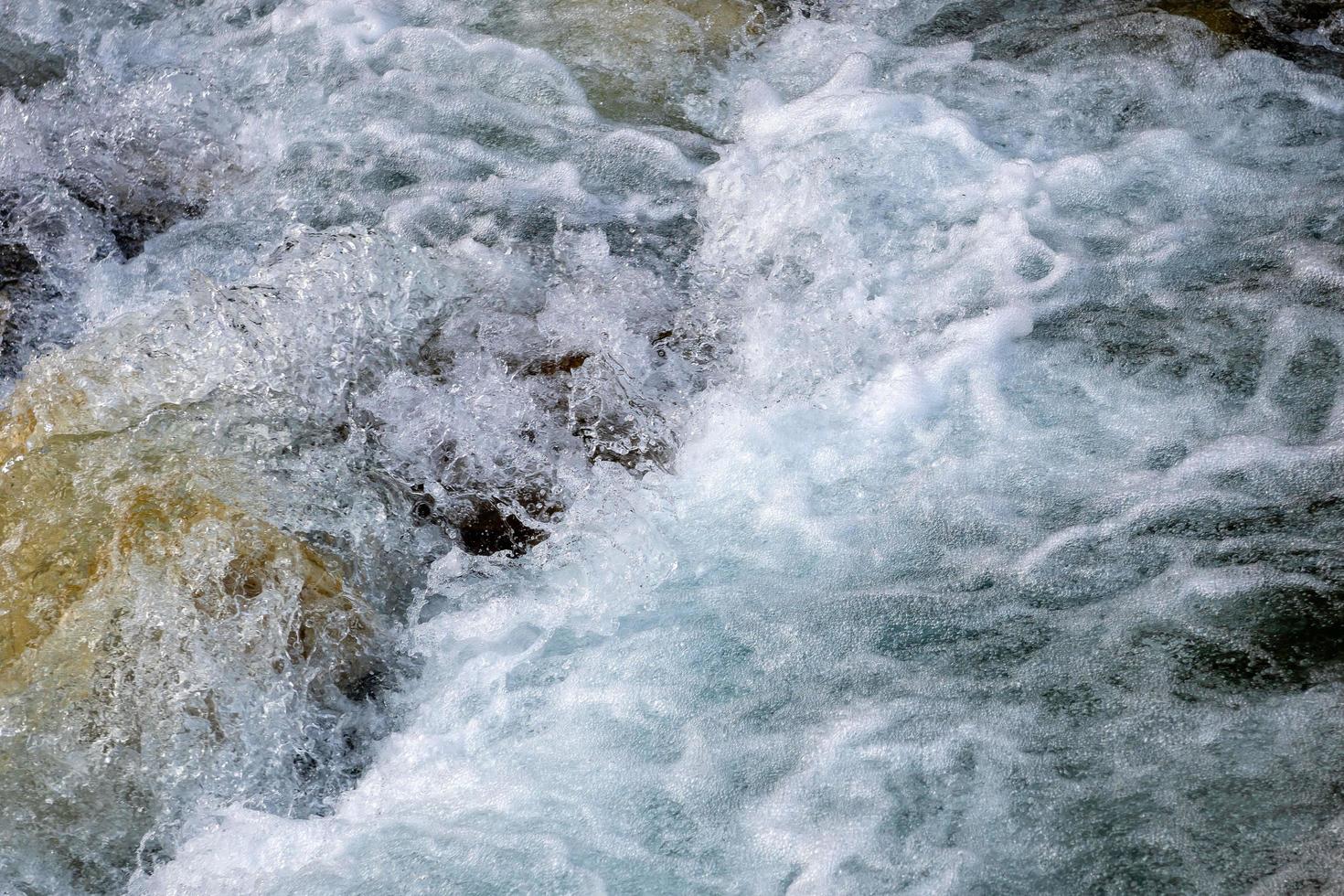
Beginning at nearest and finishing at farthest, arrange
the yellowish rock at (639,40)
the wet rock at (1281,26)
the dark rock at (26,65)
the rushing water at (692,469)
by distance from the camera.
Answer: the rushing water at (692,469), the wet rock at (1281,26), the yellowish rock at (639,40), the dark rock at (26,65)

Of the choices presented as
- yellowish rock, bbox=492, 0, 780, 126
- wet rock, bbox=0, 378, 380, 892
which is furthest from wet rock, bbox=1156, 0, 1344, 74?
wet rock, bbox=0, 378, 380, 892

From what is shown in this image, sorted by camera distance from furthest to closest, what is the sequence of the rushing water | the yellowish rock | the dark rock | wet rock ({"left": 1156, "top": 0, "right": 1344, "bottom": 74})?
1. the dark rock
2. the yellowish rock
3. wet rock ({"left": 1156, "top": 0, "right": 1344, "bottom": 74})
4. the rushing water

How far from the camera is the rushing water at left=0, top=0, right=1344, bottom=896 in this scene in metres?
2.31

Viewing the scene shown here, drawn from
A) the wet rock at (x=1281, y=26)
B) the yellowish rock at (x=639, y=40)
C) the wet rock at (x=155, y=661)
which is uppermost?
the yellowish rock at (x=639, y=40)

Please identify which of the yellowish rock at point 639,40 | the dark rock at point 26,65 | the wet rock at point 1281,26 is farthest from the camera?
the dark rock at point 26,65

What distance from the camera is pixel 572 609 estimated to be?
108 inches

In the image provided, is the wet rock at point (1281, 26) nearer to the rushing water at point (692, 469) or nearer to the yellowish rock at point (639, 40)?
the rushing water at point (692, 469)

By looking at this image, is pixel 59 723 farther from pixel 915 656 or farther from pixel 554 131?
pixel 554 131

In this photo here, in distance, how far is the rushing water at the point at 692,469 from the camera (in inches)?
91.0

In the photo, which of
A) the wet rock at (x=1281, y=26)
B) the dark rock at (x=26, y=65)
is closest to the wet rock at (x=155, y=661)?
the dark rock at (x=26, y=65)

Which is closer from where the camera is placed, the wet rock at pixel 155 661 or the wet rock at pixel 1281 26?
the wet rock at pixel 155 661

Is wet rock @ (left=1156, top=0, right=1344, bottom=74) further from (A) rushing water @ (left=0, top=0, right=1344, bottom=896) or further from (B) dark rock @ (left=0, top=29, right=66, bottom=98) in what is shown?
(B) dark rock @ (left=0, top=29, right=66, bottom=98)

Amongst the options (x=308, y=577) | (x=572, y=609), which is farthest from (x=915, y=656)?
(x=308, y=577)

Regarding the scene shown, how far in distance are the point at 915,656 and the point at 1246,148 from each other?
7.86 ft
